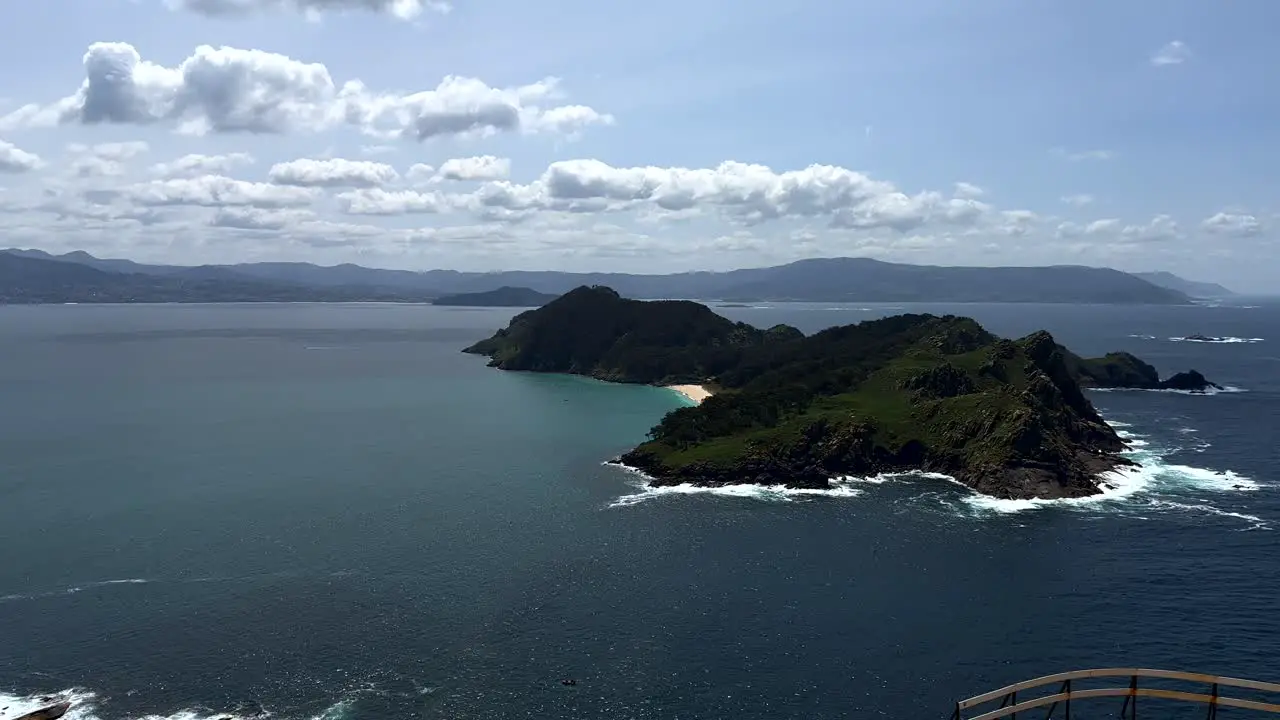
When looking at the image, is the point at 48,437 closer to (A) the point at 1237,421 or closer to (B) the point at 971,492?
(B) the point at 971,492

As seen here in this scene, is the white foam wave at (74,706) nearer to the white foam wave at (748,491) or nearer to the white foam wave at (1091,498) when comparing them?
the white foam wave at (748,491)

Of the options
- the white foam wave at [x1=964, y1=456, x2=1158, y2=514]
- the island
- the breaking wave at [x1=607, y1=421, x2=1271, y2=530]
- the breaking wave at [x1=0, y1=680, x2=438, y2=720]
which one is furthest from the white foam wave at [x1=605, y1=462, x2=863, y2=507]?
the breaking wave at [x1=0, y1=680, x2=438, y2=720]

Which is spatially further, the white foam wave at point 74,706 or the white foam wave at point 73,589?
the white foam wave at point 73,589

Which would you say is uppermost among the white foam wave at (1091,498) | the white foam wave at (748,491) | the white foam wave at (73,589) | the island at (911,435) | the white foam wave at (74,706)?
the island at (911,435)

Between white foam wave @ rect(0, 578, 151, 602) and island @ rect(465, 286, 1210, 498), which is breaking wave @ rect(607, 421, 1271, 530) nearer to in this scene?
island @ rect(465, 286, 1210, 498)

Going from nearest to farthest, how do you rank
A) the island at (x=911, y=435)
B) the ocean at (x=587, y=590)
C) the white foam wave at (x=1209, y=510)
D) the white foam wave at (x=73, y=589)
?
the ocean at (x=587, y=590) < the white foam wave at (x=73, y=589) < the white foam wave at (x=1209, y=510) < the island at (x=911, y=435)

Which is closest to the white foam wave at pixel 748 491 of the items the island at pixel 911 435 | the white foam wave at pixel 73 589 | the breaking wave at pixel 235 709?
the island at pixel 911 435

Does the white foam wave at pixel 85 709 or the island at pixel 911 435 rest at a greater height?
the island at pixel 911 435

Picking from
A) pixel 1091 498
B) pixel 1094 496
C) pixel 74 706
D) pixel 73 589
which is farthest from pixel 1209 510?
pixel 73 589

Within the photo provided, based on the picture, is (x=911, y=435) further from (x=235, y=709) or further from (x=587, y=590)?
(x=235, y=709)
